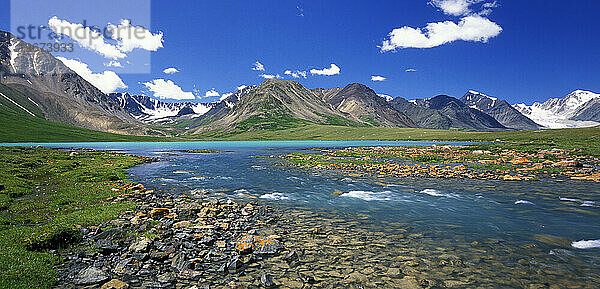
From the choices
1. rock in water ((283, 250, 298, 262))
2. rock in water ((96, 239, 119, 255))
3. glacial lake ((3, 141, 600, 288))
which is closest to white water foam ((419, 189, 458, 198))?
glacial lake ((3, 141, 600, 288))

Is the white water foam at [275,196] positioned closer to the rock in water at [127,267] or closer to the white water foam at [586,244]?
the rock in water at [127,267]

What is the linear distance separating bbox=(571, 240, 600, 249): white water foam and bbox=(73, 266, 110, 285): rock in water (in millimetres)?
22538

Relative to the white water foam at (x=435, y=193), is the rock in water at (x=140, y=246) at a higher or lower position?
higher

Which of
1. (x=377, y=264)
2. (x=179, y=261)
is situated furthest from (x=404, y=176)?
(x=179, y=261)

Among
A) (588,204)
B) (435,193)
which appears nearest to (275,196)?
(435,193)

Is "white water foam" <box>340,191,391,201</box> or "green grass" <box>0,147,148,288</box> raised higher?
"green grass" <box>0,147,148,288</box>

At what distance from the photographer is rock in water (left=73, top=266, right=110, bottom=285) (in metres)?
10.3

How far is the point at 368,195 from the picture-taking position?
86.7 ft

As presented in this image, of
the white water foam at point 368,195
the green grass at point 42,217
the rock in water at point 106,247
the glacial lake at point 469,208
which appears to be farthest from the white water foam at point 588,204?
the green grass at point 42,217

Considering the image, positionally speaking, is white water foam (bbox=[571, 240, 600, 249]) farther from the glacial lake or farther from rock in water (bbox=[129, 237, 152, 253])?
rock in water (bbox=[129, 237, 152, 253])

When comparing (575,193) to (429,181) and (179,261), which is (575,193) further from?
(179,261)

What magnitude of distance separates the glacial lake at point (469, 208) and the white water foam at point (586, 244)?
5 cm

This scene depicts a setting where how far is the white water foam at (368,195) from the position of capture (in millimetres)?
25155

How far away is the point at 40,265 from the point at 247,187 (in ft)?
70.1
